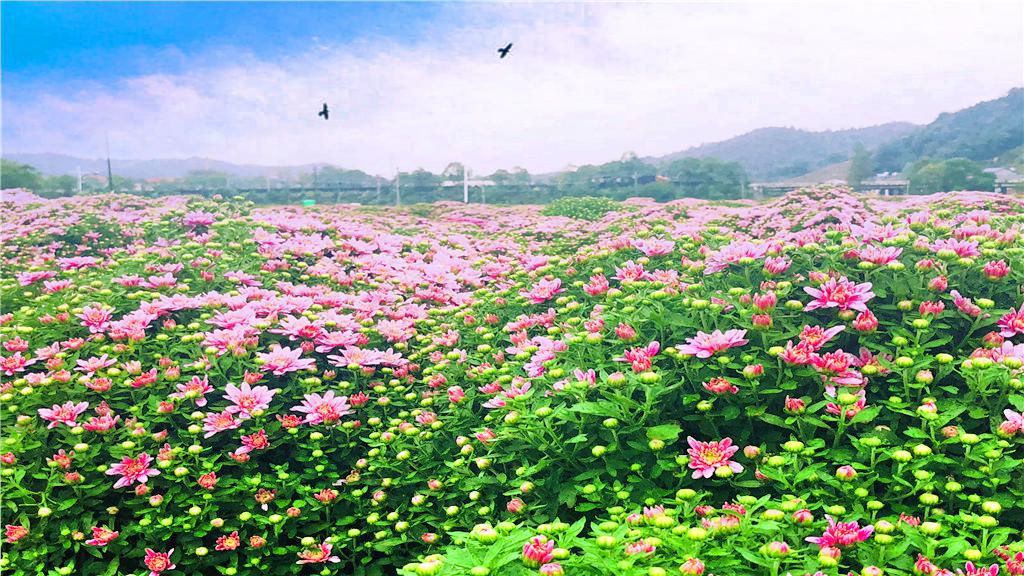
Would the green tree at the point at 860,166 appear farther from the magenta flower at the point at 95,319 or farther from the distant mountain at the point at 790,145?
the magenta flower at the point at 95,319

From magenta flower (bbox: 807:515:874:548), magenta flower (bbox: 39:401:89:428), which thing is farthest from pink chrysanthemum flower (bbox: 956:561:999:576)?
magenta flower (bbox: 39:401:89:428)

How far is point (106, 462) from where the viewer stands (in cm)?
263

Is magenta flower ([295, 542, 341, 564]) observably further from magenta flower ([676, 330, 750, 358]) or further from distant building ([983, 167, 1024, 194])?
distant building ([983, 167, 1024, 194])

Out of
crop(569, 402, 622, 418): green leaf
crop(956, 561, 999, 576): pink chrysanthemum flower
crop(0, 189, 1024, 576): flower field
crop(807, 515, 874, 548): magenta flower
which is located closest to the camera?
crop(956, 561, 999, 576): pink chrysanthemum flower

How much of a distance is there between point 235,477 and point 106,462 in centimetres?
48

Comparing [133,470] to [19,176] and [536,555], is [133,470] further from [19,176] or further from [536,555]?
[19,176]

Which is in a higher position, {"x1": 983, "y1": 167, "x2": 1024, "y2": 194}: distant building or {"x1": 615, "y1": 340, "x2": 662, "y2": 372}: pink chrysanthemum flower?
{"x1": 983, "y1": 167, "x2": 1024, "y2": 194}: distant building

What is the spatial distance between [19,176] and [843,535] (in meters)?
28.8

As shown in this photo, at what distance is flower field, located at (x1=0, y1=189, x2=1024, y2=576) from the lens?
5.44 feet

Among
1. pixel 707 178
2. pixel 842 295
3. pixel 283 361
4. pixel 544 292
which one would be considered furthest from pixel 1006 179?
pixel 283 361

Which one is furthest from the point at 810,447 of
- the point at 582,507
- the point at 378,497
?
the point at 378,497

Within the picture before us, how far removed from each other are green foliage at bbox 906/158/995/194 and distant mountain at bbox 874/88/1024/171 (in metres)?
8.08

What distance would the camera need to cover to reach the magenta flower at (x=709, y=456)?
6.39 ft

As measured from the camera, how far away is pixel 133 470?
2510 mm
